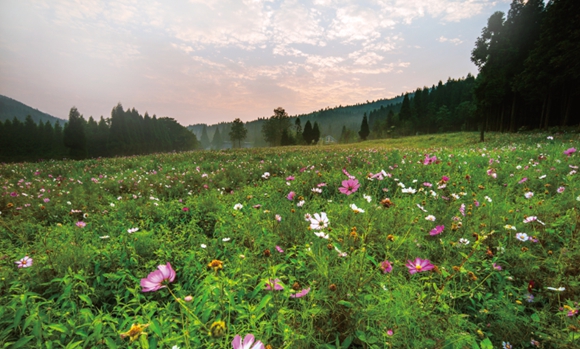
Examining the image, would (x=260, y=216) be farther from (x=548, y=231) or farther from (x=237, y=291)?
(x=548, y=231)

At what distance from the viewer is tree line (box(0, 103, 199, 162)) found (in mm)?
39250

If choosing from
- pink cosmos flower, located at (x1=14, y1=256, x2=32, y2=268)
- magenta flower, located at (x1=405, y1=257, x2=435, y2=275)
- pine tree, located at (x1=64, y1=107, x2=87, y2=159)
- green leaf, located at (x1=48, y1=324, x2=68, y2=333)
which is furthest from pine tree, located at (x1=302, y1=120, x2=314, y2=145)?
green leaf, located at (x1=48, y1=324, x2=68, y2=333)

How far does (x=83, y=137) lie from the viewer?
1580 inches

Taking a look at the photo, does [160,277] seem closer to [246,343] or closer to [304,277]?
[246,343]

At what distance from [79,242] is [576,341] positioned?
3.72m

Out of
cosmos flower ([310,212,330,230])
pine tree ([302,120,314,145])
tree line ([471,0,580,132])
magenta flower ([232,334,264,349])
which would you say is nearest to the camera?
magenta flower ([232,334,264,349])

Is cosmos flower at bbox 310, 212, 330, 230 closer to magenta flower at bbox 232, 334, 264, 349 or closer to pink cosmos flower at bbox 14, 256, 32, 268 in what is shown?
magenta flower at bbox 232, 334, 264, 349

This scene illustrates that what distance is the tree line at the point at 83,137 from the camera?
129 feet

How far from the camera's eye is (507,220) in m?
2.46

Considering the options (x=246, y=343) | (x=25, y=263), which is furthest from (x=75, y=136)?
(x=246, y=343)

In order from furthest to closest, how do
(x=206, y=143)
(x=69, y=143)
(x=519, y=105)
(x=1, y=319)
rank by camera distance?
(x=206, y=143), (x=69, y=143), (x=519, y=105), (x=1, y=319)

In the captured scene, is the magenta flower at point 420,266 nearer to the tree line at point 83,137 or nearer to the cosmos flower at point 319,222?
the cosmos flower at point 319,222

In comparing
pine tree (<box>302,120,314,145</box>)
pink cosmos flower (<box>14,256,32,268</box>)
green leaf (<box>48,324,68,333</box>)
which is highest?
pine tree (<box>302,120,314,145</box>)

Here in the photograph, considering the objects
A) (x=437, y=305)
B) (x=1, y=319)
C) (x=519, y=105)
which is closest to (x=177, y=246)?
(x=1, y=319)
